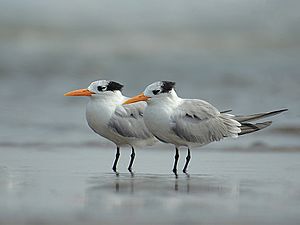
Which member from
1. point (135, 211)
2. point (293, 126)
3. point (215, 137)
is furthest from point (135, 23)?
point (135, 211)

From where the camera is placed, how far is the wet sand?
5.76m

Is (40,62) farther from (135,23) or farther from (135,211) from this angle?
(135,211)

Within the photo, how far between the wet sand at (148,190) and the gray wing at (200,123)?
35 centimetres

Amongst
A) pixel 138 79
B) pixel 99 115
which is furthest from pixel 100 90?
pixel 138 79

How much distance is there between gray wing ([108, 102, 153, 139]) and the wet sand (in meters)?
0.37

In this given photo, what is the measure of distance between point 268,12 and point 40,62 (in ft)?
25.5

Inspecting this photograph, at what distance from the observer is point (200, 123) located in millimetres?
8945

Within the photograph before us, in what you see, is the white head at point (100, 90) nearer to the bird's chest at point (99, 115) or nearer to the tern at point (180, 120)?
the bird's chest at point (99, 115)

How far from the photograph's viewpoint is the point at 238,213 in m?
5.94

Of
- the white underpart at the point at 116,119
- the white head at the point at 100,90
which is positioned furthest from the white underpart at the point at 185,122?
the white head at the point at 100,90

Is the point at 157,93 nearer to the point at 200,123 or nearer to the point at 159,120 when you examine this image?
the point at 159,120

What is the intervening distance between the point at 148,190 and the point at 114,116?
7.37 ft

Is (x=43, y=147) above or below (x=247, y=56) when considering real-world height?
below

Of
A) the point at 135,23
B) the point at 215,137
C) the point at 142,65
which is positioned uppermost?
the point at 135,23
